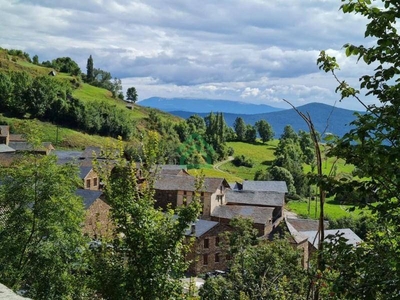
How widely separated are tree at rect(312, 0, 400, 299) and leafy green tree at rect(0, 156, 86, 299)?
12.3 meters

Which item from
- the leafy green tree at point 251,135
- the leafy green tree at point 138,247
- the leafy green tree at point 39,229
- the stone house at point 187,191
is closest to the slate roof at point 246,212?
the stone house at point 187,191

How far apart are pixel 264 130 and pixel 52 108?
6297cm

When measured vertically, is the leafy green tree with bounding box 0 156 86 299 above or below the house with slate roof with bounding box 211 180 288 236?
above

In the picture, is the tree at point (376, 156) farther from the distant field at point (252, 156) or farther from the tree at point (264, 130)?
the tree at point (264, 130)

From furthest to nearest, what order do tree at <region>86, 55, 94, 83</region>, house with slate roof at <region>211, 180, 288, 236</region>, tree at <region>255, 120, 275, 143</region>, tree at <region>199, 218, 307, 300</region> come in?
tree at <region>86, 55, 94, 83</region>, tree at <region>255, 120, 275, 143</region>, house with slate roof at <region>211, 180, 288, 236</region>, tree at <region>199, 218, 307, 300</region>

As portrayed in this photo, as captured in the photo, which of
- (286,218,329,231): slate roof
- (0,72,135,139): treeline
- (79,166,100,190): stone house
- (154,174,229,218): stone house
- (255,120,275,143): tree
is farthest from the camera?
(255,120,275,143): tree

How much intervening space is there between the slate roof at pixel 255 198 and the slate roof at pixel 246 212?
4729 mm

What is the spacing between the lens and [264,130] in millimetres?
129000

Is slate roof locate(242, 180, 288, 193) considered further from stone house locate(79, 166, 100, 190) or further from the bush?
the bush

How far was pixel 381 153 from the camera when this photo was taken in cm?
435

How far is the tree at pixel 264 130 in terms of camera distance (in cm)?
12875

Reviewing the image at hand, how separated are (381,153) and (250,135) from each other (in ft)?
→ 417

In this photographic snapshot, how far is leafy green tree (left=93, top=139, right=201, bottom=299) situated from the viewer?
784cm

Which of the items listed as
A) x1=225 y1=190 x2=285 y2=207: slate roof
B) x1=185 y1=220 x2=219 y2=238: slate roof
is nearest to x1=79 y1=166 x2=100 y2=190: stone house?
x1=185 y1=220 x2=219 y2=238: slate roof
